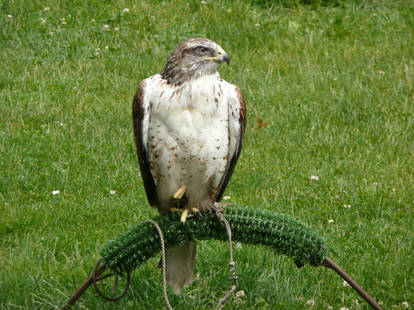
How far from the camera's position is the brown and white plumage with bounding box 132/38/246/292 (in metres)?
3.91

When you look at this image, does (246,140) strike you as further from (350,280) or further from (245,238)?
(350,280)

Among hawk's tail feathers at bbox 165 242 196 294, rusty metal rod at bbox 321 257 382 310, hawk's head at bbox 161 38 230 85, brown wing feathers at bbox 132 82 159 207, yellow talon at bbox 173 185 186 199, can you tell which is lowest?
hawk's tail feathers at bbox 165 242 196 294

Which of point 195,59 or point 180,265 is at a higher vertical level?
point 195,59

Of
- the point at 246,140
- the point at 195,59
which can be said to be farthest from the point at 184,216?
the point at 246,140

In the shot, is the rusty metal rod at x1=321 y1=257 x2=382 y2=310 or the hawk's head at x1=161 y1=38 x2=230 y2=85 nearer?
the rusty metal rod at x1=321 y1=257 x2=382 y2=310

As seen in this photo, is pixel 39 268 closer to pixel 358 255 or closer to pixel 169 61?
pixel 169 61

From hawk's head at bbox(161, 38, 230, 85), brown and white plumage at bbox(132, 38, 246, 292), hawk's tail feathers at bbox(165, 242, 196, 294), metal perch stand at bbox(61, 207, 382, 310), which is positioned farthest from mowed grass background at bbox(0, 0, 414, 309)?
hawk's head at bbox(161, 38, 230, 85)

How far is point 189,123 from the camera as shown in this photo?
12.7 ft

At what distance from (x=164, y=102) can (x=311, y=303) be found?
63.1 inches

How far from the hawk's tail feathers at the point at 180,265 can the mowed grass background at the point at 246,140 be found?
10 cm

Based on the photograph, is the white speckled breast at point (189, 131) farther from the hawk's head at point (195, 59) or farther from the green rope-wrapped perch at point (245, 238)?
the green rope-wrapped perch at point (245, 238)

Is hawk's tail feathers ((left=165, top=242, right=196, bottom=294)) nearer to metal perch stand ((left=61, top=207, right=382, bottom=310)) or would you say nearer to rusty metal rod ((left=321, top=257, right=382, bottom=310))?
metal perch stand ((left=61, top=207, right=382, bottom=310))

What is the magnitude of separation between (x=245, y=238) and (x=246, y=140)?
2.86 meters

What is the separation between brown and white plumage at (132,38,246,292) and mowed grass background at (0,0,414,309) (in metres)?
0.78
